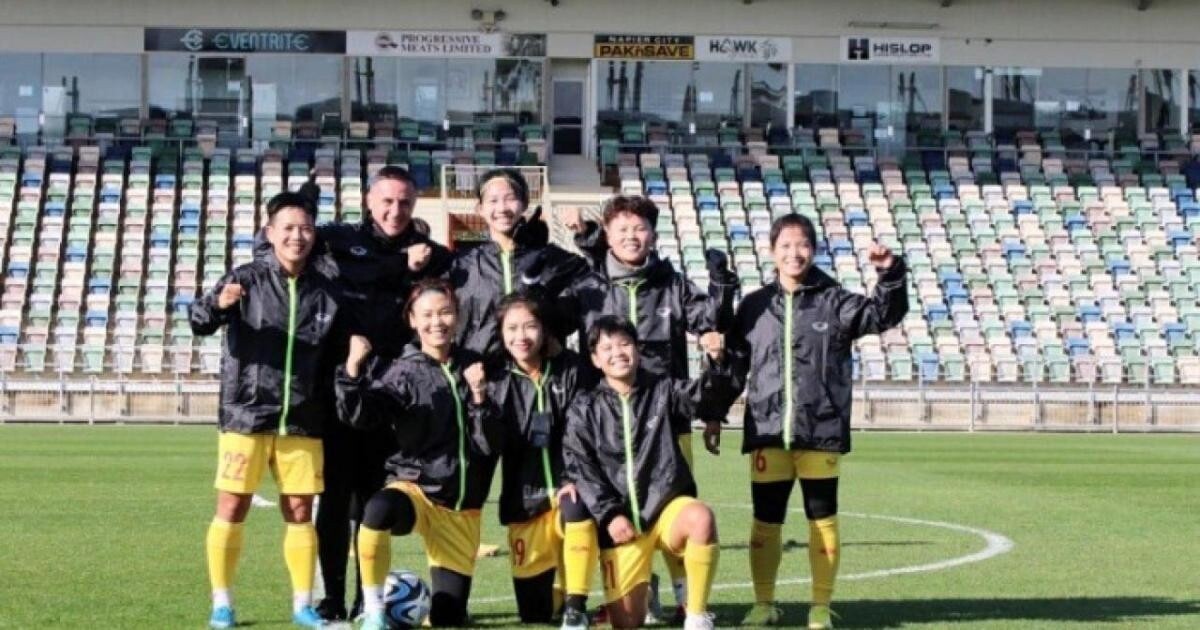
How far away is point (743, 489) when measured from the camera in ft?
63.7

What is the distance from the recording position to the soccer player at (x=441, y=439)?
9.43m

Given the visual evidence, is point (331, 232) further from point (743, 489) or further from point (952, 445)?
point (952, 445)

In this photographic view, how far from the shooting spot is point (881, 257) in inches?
369

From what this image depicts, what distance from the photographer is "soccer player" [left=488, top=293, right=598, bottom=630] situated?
9531 millimetres

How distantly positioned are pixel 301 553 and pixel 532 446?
1125mm

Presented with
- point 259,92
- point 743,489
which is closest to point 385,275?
point 743,489

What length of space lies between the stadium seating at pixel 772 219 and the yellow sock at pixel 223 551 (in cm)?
2522

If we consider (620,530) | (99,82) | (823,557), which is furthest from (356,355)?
(99,82)

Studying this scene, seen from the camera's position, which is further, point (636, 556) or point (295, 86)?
point (295, 86)

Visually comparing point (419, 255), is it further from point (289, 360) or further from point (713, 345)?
point (713, 345)

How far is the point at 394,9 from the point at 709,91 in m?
7.08

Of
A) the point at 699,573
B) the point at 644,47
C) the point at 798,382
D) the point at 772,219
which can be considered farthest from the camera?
the point at 644,47

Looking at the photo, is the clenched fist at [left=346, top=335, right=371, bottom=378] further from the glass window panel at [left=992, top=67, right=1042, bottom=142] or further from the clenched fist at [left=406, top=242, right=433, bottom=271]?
the glass window panel at [left=992, top=67, right=1042, bottom=142]

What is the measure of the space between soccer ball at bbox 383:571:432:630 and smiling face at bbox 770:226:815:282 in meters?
2.18
